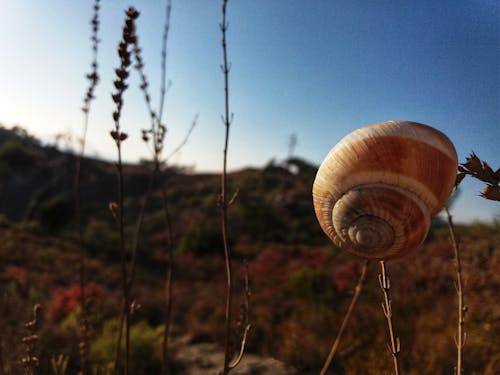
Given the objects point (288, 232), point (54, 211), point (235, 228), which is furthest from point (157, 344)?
point (54, 211)

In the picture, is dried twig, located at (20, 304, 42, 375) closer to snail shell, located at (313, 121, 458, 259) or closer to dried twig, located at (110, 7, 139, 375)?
dried twig, located at (110, 7, 139, 375)

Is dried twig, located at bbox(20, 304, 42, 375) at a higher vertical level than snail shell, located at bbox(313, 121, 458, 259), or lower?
lower

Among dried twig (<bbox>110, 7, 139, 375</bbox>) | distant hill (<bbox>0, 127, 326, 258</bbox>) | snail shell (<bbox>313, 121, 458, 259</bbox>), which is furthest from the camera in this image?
distant hill (<bbox>0, 127, 326, 258</bbox>)

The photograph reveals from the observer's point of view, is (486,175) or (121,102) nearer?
(486,175)

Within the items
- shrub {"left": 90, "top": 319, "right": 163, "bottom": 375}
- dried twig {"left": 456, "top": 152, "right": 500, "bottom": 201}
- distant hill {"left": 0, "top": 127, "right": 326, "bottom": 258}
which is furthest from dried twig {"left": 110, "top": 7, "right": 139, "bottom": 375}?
distant hill {"left": 0, "top": 127, "right": 326, "bottom": 258}

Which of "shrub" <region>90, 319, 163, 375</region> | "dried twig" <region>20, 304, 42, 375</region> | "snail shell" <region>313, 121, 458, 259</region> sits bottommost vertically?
"shrub" <region>90, 319, 163, 375</region>

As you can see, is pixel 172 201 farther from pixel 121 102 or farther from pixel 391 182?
pixel 391 182

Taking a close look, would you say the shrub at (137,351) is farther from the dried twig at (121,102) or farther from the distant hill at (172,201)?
the distant hill at (172,201)

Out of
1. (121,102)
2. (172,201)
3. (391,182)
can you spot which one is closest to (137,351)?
(121,102)

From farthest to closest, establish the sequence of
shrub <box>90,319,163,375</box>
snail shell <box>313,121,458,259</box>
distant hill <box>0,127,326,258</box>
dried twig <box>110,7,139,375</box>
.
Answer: distant hill <box>0,127,326,258</box> → shrub <box>90,319,163,375</box> → dried twig <box>110,7,139,375</box> → snail shell <box>313,121,458,259</box>
